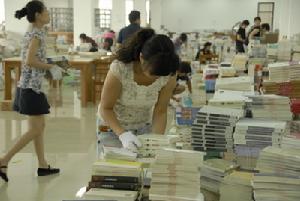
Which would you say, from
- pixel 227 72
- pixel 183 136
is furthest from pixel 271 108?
pixel 227 72

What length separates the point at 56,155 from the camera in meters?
5.26

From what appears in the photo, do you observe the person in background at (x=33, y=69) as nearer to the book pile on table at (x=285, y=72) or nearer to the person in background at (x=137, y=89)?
the person in background at (x=137, y=89)

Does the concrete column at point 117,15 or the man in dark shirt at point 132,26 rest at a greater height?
the concrete column at point 117,15

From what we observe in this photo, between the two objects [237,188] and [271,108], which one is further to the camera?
[271,108]

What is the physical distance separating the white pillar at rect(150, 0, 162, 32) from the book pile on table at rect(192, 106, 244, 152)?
21.8 metres

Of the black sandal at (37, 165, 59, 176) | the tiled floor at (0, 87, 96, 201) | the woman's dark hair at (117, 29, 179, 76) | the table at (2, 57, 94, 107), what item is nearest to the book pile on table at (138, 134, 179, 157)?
the woman's dark hair at (117, 29, 179, 76)

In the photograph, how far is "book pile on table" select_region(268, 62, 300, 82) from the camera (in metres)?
3.84

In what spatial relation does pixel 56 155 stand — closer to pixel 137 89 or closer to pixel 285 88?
pixel 285 88

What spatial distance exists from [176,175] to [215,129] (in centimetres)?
70

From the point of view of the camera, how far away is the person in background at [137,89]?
7.47ft

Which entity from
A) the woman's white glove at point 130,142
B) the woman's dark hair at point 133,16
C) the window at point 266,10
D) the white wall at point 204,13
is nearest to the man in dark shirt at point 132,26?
the woman's dark hair at point 133,16

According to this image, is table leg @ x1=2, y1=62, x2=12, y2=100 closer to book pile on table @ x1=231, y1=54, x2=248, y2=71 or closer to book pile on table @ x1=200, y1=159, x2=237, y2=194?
book pile on table @ x1=231, y1=54, x2=248, y2=71

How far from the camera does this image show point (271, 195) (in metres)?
1.92

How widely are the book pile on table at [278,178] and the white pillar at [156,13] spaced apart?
22400mm
